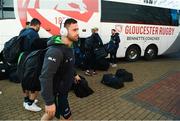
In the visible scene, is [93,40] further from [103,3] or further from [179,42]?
[179,42]

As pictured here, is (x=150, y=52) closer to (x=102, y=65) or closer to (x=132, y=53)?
(x=132, y=53)

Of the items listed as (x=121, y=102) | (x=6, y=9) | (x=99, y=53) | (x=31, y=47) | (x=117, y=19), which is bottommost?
(x=121, y=102)

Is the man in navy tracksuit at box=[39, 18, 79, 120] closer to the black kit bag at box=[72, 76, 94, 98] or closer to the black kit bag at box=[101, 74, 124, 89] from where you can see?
the black kit bag at box=[72, 76, 94, 98]

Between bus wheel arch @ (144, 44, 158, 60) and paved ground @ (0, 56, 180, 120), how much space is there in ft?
14.8

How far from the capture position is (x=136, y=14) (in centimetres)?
1386

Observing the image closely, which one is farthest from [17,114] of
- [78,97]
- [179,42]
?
[179,42]

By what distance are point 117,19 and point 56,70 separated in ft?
31.8

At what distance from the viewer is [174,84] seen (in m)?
9.52

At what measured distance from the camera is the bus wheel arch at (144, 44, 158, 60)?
1469cm

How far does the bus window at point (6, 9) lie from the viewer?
10.0 metres

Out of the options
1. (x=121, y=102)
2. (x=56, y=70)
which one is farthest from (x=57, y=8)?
(x=56, y=70)

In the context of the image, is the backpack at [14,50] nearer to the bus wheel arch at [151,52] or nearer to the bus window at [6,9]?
the bus window at [6,9]

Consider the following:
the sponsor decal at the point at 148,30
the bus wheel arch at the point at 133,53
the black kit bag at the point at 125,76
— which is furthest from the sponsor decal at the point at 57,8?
the black kit bag at the point at 125,76

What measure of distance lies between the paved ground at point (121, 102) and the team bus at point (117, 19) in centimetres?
237
